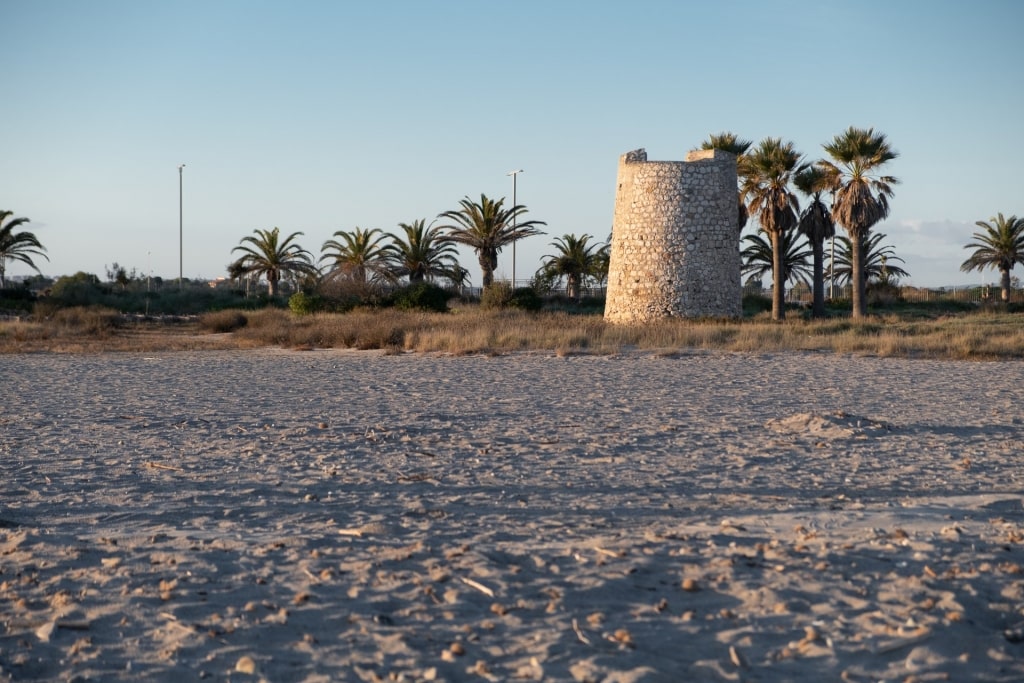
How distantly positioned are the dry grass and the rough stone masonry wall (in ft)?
3.56

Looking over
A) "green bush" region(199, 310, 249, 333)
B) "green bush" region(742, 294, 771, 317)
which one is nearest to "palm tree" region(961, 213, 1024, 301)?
"green bush" region(742, 294, 771, 317)

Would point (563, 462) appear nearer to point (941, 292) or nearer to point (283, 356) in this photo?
point (283, 356)

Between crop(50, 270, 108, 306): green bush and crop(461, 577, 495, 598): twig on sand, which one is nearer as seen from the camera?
crop(461, 577, 495, 598): twig on sand

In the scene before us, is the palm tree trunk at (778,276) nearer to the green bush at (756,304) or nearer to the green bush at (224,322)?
the green bush at (756,304)

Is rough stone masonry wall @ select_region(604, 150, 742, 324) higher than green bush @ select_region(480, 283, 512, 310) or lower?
higher

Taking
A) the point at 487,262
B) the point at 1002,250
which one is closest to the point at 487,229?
the point at 487,262

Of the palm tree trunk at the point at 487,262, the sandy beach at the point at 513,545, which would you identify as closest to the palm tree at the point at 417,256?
the palm tree trunk at the point at 487,262

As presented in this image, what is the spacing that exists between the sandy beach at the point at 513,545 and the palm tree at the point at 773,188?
2222 centimetres

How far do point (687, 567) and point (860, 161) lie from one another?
29135 mm

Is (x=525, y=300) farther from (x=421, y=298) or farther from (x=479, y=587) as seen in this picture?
(x=479, y=587)

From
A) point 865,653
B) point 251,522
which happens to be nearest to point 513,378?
point 251,522

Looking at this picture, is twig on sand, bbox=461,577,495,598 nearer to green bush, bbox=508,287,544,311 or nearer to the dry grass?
the dry grass

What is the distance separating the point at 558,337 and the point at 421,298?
1574 centimetres

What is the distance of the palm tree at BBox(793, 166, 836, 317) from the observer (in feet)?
106
